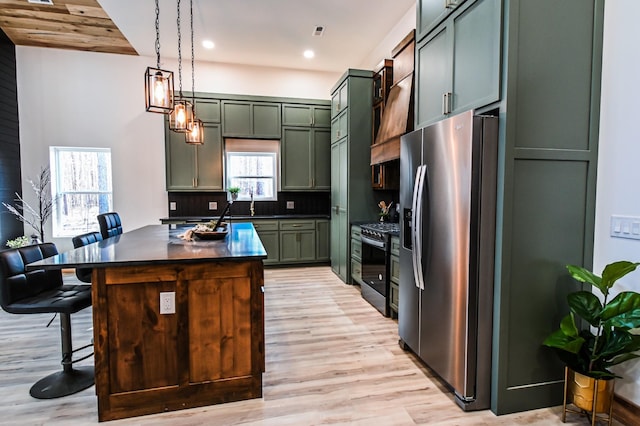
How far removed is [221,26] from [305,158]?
2361 mm

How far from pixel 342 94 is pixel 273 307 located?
3194mm

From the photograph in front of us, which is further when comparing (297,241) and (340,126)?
(297,241)

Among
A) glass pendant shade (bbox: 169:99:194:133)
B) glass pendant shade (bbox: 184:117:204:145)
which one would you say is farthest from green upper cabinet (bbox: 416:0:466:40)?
glass pendant shade (bbox: 184:117:204:145)

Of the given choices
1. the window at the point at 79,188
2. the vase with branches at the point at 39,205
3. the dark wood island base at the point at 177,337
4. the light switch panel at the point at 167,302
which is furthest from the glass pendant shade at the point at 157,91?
the vase with branches at the point at 39,205

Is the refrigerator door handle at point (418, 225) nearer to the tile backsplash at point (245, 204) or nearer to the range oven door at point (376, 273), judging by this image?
the range oven door at point (376, 273)

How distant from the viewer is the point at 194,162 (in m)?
5.54

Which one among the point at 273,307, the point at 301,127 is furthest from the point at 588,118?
the point at 301,127

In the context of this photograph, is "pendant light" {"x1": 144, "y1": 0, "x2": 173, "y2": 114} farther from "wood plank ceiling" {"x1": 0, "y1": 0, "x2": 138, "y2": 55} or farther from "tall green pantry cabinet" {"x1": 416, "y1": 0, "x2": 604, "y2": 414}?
"wood plank ceiling" {"x1": 0, "y1": 0, "x2": 138, "y2": 55}

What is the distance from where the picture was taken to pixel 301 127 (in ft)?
19.3

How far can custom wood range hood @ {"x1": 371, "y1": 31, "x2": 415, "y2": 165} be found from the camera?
3.48 meters

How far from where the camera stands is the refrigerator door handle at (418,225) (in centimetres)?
234

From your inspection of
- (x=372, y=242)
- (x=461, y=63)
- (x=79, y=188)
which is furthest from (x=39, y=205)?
(x=461, y=63)

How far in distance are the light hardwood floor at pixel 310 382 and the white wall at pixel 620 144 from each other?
Result: 36.5 inches

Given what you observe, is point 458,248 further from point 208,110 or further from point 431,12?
point 208,110
